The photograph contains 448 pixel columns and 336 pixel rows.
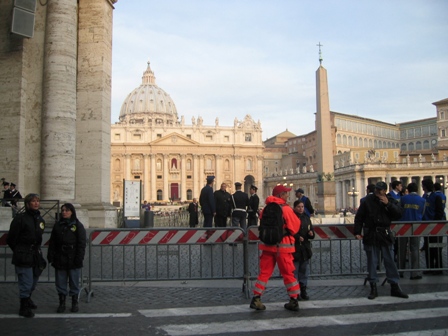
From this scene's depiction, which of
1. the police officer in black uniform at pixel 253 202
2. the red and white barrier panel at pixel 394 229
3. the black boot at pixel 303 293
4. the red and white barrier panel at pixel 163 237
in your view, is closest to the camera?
the black boot at pixel 303 293

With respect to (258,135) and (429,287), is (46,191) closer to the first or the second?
(429,287)

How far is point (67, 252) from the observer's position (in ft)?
21.0

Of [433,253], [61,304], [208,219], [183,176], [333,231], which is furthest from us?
[183,176]

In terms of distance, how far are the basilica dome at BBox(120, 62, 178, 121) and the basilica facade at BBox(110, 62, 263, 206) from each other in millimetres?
30287

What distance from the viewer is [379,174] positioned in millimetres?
69250

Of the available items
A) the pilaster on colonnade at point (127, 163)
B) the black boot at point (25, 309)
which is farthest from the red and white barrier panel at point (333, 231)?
the pilaster on colonnade at point (127, 163)

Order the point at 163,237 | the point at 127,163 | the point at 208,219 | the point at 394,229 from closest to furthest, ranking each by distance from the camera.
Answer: the point at 163,237, the point at 394,229, the point at 208,219, the point at 127,163

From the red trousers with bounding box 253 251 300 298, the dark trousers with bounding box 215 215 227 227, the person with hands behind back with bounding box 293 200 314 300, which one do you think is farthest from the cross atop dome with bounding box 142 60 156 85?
the red trousers with bounding box 253 251 300 298

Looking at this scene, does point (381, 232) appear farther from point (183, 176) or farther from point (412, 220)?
point (183, 176)

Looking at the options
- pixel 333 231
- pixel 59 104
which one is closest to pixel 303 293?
pixel 333 231

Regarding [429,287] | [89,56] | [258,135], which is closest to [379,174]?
[258,135]

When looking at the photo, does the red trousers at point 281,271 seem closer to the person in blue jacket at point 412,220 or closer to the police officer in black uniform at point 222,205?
the person in blue jacket at point 412,220

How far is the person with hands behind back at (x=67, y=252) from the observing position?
636cm

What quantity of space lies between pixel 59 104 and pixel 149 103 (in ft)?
391
